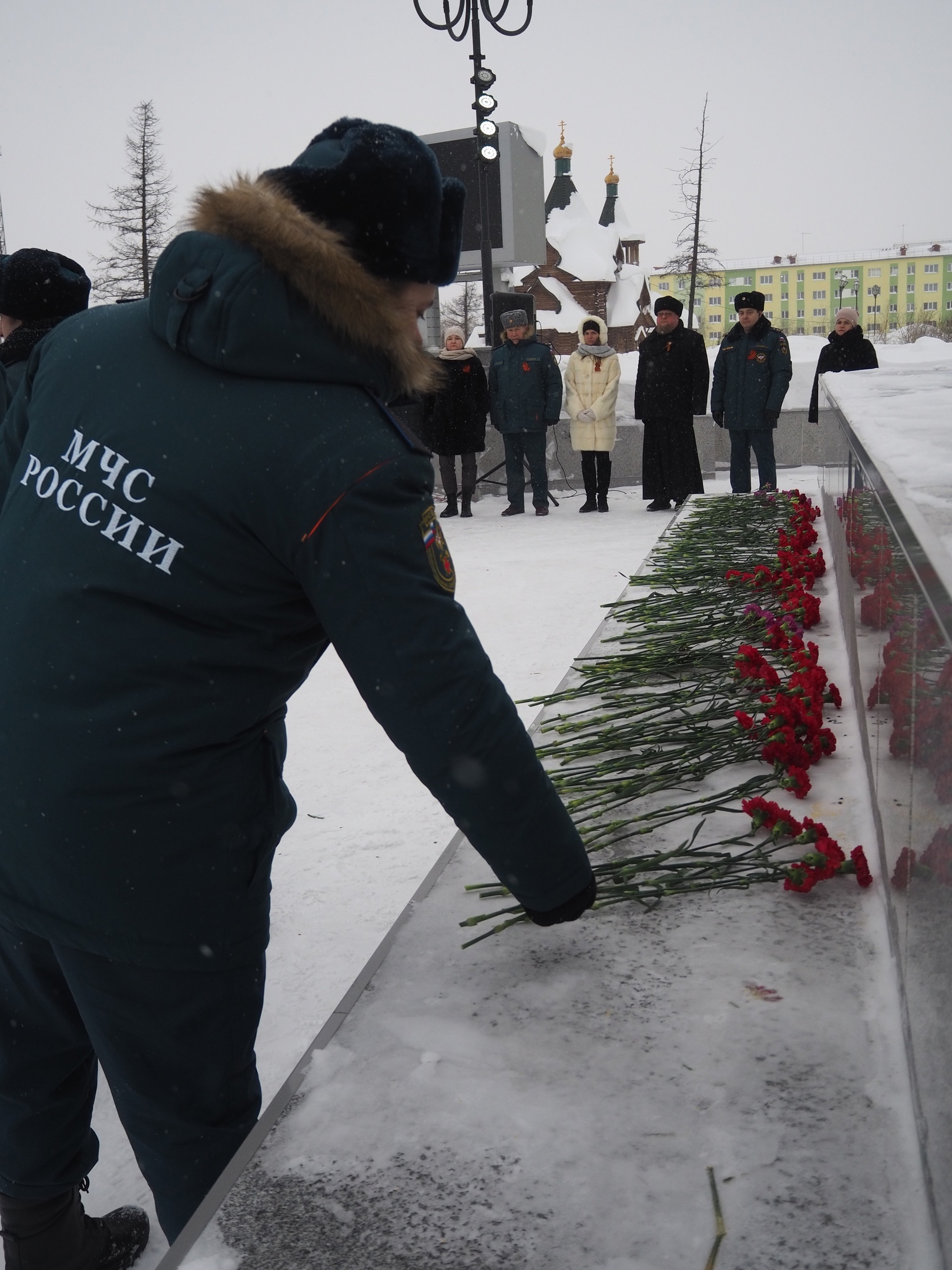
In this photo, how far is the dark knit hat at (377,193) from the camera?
1367 mm

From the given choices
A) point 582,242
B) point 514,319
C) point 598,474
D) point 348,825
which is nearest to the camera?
point 348,825

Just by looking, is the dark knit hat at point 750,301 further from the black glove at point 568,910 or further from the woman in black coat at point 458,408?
the black glove at point 568,910

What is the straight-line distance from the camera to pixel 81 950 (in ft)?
4.80

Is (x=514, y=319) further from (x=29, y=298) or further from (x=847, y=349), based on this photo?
(x=29, y=298)

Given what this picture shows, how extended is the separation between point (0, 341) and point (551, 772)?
6.91ft

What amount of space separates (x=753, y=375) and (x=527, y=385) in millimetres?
2259

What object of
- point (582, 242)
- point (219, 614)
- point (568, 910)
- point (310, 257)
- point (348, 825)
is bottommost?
point (348, 825)

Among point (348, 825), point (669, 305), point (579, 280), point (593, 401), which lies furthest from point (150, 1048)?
point (579, 280)

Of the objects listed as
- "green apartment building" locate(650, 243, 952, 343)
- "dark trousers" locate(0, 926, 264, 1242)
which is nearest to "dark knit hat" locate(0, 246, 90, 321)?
"dark trousers" locate(0, 926, 264, 1242)

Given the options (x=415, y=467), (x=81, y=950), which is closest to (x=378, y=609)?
(x=415, y=467)

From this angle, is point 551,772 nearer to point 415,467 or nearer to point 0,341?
point 415,467

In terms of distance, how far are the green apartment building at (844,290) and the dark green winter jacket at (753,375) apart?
3351 inches

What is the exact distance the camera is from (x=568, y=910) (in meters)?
1.48

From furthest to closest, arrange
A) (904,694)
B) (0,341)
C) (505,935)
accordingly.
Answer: (0,341)
(505,935)
(904,694)
